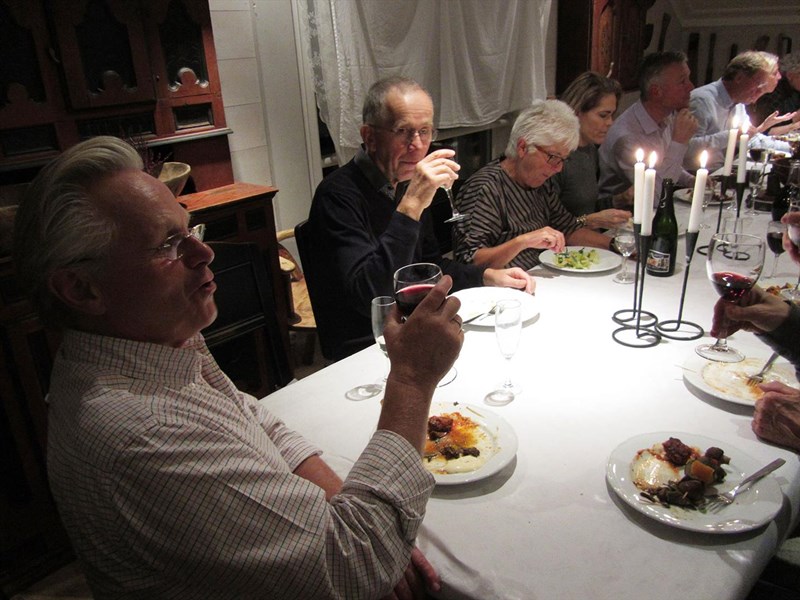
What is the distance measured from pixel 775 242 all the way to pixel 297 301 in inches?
79.6

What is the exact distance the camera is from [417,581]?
94cm

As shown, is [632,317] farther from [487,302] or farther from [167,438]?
[167,438]

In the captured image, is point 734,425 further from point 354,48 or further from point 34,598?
point 354,48

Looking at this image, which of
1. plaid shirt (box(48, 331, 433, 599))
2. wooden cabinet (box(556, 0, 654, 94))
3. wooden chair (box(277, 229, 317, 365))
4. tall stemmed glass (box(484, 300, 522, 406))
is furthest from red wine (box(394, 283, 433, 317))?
wooden cabinet (box(556, 0, 654, 94))

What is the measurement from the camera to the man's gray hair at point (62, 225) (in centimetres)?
84

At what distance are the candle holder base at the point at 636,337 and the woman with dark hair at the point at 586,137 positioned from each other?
50.3 inches

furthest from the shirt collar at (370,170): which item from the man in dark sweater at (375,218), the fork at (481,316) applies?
the fork at (481,316)

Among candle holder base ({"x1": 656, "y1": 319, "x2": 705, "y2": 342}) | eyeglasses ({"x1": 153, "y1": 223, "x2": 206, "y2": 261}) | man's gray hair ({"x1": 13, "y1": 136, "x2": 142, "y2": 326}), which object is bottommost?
candle holder base ({"x1": 656, "y1": 319, "x2": 705, "y2": 342})

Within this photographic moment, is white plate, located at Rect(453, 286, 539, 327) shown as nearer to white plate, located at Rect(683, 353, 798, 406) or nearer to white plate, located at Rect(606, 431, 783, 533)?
white plate, located at Rect(683, 353, 798, 406)

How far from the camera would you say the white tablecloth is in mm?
890

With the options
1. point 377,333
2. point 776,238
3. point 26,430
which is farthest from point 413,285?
point 26,430

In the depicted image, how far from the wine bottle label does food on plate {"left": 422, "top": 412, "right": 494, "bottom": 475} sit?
3.72 feet

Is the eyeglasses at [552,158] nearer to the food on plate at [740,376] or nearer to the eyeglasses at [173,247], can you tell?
the food on plate at [740,376]

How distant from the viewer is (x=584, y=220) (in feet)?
8.92
